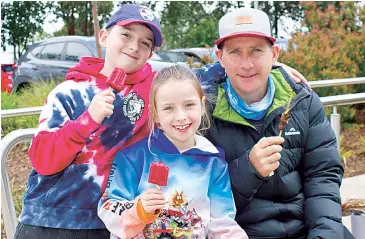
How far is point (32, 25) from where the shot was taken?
2262 cm

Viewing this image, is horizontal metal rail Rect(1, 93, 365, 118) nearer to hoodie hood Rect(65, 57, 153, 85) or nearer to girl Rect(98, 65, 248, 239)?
hoodie hood Rect(65, 57, 153, 85)

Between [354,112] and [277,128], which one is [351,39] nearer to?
[354,112]

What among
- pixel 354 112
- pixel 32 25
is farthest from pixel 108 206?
pixel 32 25

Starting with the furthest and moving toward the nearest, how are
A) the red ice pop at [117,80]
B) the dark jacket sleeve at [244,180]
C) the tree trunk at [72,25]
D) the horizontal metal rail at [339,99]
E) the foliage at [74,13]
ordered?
the tree trunk at [72,25] < the foliage at [74,13] < the horizontal metal rail at [339,99] < the dark jacket sleeve at [244,180] < the red ice pop at [117,80]

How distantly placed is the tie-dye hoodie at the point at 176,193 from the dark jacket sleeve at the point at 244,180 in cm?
6

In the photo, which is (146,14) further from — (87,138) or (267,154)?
(267,154)

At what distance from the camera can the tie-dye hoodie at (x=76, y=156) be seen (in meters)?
2.32

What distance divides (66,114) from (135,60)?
14.0 inches

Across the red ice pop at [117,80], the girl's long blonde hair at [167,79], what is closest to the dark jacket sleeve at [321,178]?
the girl's long blonde hair at [167,79]

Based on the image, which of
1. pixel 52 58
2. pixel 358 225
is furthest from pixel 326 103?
pixel 52 58

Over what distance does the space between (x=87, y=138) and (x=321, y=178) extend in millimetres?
1039

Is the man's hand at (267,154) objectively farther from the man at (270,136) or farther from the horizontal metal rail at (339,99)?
the horizontal metal rail at (339,99)

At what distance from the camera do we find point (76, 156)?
7.77ft

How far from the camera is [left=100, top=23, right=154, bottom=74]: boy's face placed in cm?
243
